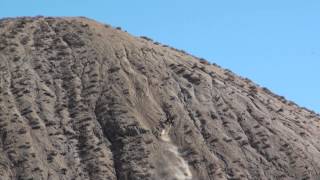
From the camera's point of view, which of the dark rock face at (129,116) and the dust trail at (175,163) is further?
the dark rock face at (129,116)

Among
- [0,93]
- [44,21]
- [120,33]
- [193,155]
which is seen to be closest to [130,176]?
[193,155]

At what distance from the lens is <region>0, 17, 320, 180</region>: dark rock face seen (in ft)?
156

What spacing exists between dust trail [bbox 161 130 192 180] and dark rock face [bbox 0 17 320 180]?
0.07m

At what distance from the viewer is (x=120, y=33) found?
193ft

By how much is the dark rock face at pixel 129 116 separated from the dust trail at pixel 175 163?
7cm

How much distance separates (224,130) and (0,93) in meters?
14.4

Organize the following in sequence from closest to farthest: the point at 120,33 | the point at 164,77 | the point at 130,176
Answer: the point at 130,176, the point at 164,77, the point at 120,33

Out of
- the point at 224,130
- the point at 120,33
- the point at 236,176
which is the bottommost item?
the point at 236,176

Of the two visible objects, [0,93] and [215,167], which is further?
[0,93]

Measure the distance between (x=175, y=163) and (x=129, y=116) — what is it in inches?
184

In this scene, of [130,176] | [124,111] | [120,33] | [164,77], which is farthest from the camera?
[120,33]

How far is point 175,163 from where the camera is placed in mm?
47812

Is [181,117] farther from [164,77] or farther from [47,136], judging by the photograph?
[47,136]

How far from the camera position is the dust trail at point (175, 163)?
47312mm
